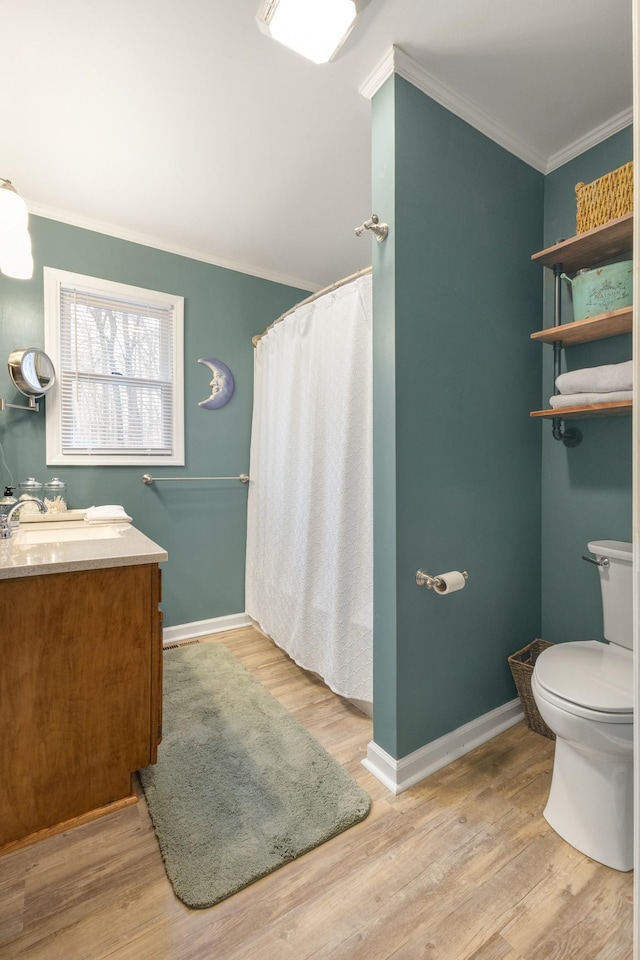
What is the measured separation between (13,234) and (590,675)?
7.93ft

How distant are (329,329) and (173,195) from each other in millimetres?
1054

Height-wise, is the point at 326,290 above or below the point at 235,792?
above

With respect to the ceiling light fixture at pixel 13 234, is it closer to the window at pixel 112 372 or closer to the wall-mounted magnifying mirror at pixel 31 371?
the wall-mounted magnifying mirror at pixel 31 371

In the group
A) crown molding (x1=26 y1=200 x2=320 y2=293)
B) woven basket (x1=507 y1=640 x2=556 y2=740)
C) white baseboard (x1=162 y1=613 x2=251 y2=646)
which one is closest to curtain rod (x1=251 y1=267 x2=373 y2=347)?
crown molding (x1=26 y1=200 x2=320 y2=293)

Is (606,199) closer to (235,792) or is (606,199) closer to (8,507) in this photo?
(235,792)

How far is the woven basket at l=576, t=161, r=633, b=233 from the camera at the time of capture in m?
1.38

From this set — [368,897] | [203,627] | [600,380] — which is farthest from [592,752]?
[203,627]

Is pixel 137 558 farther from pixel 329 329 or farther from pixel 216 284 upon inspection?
pixel 216 284

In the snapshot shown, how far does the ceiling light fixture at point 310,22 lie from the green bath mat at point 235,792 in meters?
2.36

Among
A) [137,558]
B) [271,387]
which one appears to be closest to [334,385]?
[271,387]

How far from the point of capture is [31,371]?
6.64 feet

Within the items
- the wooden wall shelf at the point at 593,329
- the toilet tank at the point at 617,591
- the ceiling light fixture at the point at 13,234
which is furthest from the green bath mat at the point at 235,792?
the ceiling light fixture at the point at 13,234

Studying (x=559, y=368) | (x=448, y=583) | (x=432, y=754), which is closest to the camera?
(x=448, y=583)

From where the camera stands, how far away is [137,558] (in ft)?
4.24
